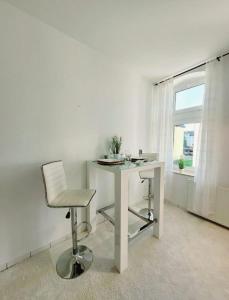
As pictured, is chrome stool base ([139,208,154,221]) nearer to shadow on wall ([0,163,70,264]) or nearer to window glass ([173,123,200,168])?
window glass ([173,123,200,168])

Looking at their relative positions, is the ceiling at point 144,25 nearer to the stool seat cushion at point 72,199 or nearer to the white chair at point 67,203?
the white chair at point 67,203

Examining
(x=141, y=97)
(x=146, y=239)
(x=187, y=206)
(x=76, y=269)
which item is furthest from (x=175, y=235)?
(x=141, y=97)

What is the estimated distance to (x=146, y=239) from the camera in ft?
6.57

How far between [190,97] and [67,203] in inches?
109

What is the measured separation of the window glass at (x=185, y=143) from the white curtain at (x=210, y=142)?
374 mm

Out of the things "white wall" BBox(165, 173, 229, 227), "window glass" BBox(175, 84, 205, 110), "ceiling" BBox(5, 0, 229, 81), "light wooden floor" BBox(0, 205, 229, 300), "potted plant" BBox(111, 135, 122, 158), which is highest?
"ceiling" BBox(5, 0, 229, 81)

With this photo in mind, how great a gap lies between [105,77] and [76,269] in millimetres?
2471

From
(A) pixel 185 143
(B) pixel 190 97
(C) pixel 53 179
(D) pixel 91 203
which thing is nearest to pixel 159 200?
(D) pixel 91 203

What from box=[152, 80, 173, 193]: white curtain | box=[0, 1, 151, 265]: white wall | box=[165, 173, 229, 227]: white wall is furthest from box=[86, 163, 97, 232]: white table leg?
box=[165, 173, 229, 227]: white wall

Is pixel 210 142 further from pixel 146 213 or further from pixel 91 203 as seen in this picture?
pixel 91 203

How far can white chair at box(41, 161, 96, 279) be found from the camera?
1442 millimetres

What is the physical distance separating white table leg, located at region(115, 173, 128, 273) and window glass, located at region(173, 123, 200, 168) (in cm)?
186

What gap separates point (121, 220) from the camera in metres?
1.50

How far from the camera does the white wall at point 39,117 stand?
4.99 ft
